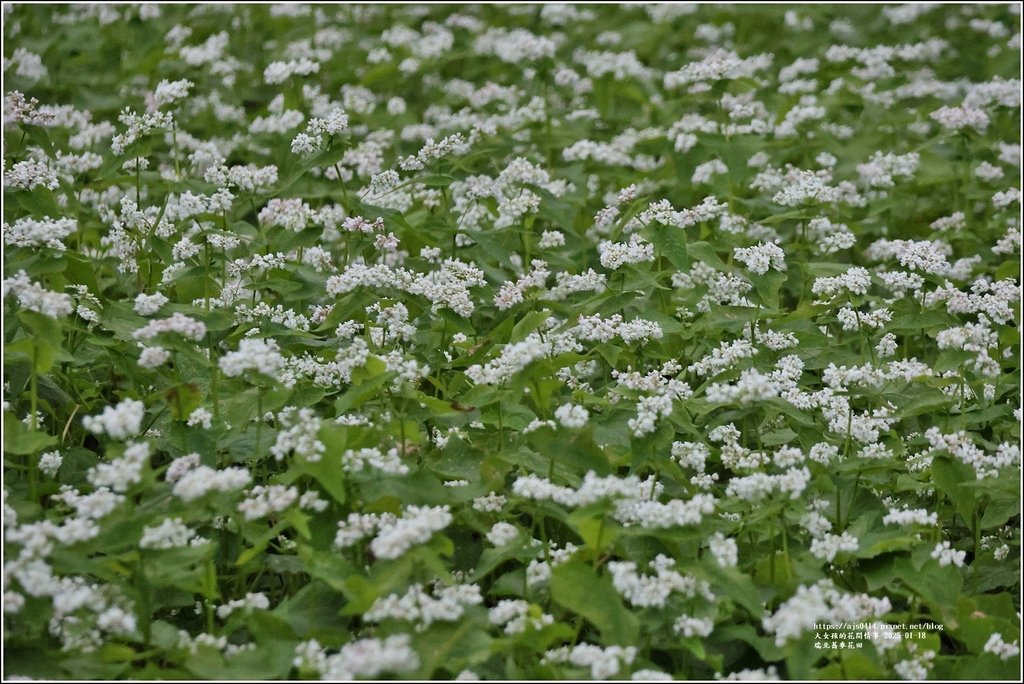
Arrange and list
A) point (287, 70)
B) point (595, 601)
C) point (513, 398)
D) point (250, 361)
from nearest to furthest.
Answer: point (595, 601) → point (250, 361) → point (513, 398) → point (287, 70)

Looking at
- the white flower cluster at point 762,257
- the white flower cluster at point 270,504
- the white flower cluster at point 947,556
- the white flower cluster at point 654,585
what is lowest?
the white flower cluster at point 947,556

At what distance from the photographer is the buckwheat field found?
9.43 ft

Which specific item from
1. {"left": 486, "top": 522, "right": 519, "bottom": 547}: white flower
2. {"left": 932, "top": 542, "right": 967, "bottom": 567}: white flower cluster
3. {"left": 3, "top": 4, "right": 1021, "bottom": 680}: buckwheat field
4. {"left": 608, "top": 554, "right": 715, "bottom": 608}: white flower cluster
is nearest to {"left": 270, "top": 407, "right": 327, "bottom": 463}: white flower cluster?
{"left": 3, "top": 4, "right": 1021, "bottom": 680}: buckwheat field

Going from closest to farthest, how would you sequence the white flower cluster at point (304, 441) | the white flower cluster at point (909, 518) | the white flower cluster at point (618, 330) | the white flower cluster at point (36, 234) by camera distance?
the white flower cluster at point (304, 441), the white flower cluster at point (909, 518), the white flower cluster at point (36, 234), the white flower cluster at point (618, 330)

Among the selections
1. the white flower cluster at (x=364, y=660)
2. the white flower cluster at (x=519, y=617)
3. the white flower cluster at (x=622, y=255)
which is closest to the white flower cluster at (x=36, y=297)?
the white flower cluster at (x=364, y=660)

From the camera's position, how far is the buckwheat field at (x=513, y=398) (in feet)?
9.43

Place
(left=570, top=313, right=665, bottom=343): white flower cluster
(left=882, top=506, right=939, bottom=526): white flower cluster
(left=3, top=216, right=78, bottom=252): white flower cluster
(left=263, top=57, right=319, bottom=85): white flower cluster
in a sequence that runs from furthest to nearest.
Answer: (left=263, top=57, right=319, bottom=85): white flower cluster, (left=570, top=313, right=665, bottom=343): white flower cluster, (left=3, top=216, right=78, bottom=252): white flower cluster, (left=882, top=506, right=939, bottom=526): white flower cluster

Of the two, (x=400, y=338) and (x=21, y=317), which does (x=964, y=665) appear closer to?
(x=400, y=338)

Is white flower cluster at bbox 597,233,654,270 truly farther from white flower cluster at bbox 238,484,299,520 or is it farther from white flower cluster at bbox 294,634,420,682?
white flower cluster at bbox 294,634,420,682

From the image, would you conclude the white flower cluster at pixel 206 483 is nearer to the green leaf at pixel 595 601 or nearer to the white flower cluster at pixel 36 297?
the white flower cluster at pixel 36 297

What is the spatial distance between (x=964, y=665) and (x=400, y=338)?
77.8 inches

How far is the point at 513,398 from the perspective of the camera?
360cm

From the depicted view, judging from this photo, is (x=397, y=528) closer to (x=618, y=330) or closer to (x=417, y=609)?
(x=417, y=609)

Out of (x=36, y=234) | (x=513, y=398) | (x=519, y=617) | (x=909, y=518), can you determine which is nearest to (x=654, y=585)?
(x=519, y=617)
